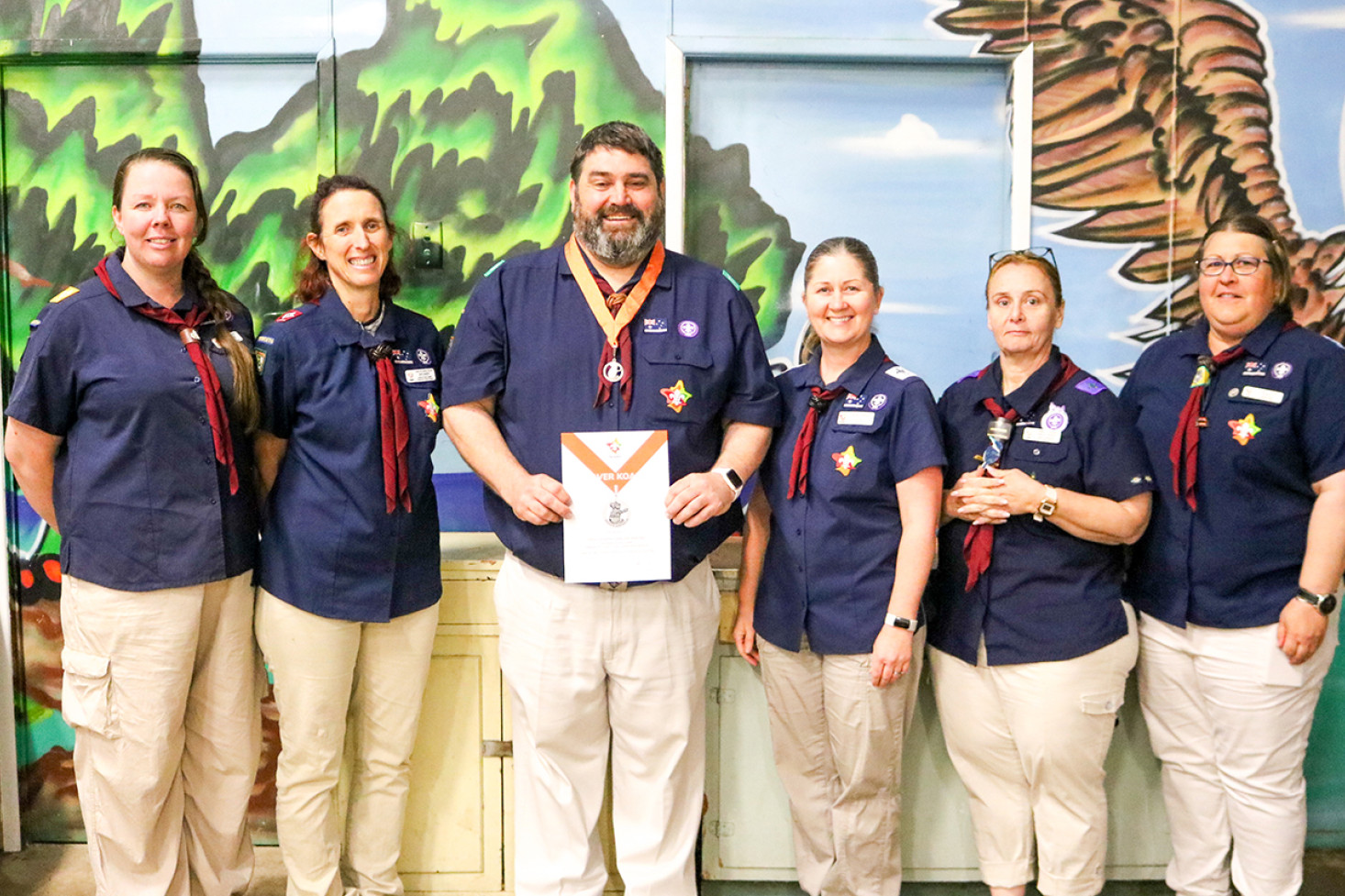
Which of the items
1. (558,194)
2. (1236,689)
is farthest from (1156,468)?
(558,194)

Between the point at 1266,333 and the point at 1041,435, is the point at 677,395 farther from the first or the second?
the point at 1266,333

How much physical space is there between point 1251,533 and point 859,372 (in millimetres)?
1076

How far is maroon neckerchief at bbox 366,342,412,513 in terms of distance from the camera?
7.78ft

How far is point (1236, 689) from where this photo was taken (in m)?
2.42

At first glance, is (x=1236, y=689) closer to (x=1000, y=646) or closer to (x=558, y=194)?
(x=1000, y=646)

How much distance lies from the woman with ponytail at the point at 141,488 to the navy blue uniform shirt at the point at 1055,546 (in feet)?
6.23

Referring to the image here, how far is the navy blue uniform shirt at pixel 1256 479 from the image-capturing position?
2344 mm

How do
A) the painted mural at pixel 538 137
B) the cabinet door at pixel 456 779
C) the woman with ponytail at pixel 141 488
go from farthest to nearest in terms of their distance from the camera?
the painted mural at pixel 538 137 → the cabinet door at pixel 456 779 → the woman with ponytail at pixel 141 488

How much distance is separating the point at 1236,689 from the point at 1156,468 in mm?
595

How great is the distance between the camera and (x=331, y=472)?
93.4 inches

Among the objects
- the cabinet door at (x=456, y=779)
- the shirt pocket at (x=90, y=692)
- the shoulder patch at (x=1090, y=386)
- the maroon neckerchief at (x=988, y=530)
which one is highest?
the shoulder patch at (x=1090, y=386)

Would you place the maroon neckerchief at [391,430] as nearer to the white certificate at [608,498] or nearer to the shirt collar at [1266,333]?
the white certificate at [608,498]

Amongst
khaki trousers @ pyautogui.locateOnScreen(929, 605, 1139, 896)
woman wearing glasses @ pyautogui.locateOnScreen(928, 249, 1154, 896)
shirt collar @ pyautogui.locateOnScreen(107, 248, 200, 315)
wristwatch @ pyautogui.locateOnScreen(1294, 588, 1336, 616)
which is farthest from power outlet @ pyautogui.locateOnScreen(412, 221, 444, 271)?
wristwatch @ pyautogui.locateOnScreen(1294, 588, 1336, 616)

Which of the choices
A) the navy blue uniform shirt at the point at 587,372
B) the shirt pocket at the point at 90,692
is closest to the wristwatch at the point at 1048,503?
the navy blue uniform shirt at the point at 587,372
